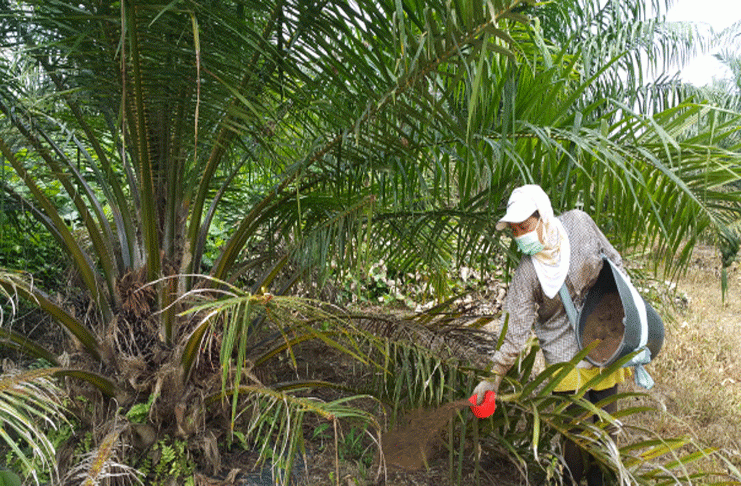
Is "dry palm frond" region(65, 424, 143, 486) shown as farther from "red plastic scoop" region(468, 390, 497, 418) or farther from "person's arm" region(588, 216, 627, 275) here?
"person's arm" region(588, 216, 627, 275)

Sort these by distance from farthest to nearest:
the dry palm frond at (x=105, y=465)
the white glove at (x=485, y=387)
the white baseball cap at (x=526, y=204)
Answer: the white glove at (x=485, y=387)
the white baseball cap at (x=526, y=204)
the dry palm frond at (x=105, y=465)

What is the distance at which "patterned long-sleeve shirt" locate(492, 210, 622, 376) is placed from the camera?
6.98ft

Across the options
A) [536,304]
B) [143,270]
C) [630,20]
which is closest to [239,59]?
[143,270]

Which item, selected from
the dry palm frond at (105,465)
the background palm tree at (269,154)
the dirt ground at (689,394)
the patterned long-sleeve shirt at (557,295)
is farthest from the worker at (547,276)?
the dry palm frond at (105,465)

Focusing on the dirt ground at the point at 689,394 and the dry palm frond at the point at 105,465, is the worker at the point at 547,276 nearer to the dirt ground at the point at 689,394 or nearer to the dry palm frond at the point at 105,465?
the dirt ground at the point at 689,394

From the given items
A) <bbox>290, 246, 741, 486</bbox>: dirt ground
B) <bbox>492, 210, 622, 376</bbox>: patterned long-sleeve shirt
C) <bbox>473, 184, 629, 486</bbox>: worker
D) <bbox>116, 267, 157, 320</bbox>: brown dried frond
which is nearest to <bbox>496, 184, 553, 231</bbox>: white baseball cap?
<bbox>473, 184, 629, 486</bbox>: worker

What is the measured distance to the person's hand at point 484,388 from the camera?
210 centimetres

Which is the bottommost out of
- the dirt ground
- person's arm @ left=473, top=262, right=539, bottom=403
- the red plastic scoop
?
the dirt ground

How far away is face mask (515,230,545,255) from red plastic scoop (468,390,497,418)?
52 centimetres

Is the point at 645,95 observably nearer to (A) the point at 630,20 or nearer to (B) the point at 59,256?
(A) the point at 630,20

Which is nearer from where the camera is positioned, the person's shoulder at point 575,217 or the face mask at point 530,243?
the face mask at point 530,243

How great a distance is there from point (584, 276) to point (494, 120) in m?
0.71

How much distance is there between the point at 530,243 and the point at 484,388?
0.55 m

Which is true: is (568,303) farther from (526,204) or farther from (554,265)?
(526,204)
